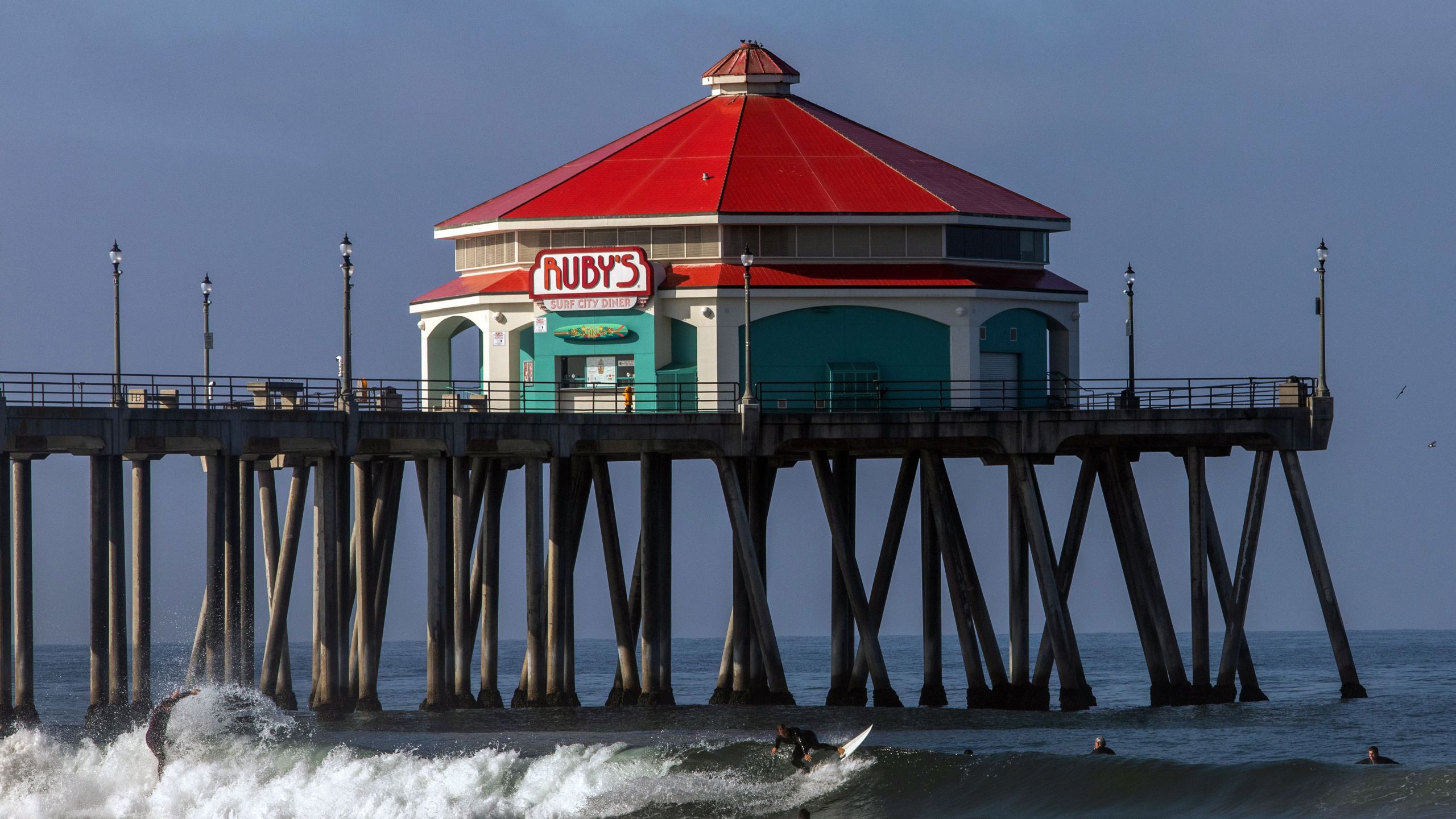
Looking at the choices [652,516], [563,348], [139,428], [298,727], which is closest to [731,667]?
[652,516]

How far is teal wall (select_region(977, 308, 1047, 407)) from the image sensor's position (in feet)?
170

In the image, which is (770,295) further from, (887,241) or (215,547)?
(215,547)

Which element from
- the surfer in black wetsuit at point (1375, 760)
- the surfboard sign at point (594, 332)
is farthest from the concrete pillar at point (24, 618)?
the surfer in black wetsuit at point (1375, 760)

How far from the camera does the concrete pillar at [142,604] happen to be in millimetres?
43750

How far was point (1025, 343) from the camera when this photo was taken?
5272 centimetres

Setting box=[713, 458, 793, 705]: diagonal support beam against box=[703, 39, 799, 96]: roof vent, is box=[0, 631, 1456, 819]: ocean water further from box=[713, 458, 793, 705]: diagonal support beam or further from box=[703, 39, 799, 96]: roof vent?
box=[703, 39, 799, 96]: roof vent

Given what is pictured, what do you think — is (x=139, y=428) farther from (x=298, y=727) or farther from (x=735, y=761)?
(x=735, y=761)

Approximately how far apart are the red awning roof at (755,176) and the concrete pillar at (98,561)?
42.1 feet

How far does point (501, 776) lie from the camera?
40.4m

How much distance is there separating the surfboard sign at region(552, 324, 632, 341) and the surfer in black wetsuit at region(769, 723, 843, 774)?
13137 mm

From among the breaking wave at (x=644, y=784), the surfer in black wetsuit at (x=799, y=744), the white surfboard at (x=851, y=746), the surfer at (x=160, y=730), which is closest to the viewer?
the breaking wave at (x=644, y=784)

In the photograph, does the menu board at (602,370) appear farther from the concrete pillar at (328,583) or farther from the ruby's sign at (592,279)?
the concrete pillar at (328,583)

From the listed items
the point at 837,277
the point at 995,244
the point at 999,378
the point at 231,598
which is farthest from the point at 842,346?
the point at 231,598

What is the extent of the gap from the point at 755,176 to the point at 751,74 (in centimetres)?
497
